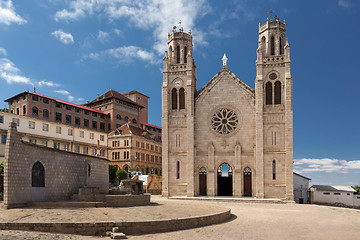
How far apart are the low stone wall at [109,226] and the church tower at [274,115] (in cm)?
2306

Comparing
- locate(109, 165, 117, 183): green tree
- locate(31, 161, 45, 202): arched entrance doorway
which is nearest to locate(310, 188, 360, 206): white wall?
locate(109, 165, 117, 183): green tree

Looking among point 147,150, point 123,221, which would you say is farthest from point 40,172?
point 147,150

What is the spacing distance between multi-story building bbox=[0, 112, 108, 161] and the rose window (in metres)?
15.4

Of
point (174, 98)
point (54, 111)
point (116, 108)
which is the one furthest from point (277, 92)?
point (116, 108)

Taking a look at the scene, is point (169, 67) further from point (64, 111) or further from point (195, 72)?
point (64, 111)

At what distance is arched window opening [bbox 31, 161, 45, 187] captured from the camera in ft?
68.8

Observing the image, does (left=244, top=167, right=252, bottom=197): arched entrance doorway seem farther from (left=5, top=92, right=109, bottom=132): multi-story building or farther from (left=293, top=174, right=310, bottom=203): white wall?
(left=5, top=92, right=109, bottom=132): multi-story building

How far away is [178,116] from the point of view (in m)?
44.3

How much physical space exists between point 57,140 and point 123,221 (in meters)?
34.8

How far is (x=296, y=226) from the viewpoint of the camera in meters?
20.0

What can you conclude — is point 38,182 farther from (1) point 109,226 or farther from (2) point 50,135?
(2) point 50,135

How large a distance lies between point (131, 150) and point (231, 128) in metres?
26.1

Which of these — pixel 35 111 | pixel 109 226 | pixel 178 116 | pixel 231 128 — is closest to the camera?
pixel 109 226

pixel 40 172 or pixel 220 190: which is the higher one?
pixel 40 172
